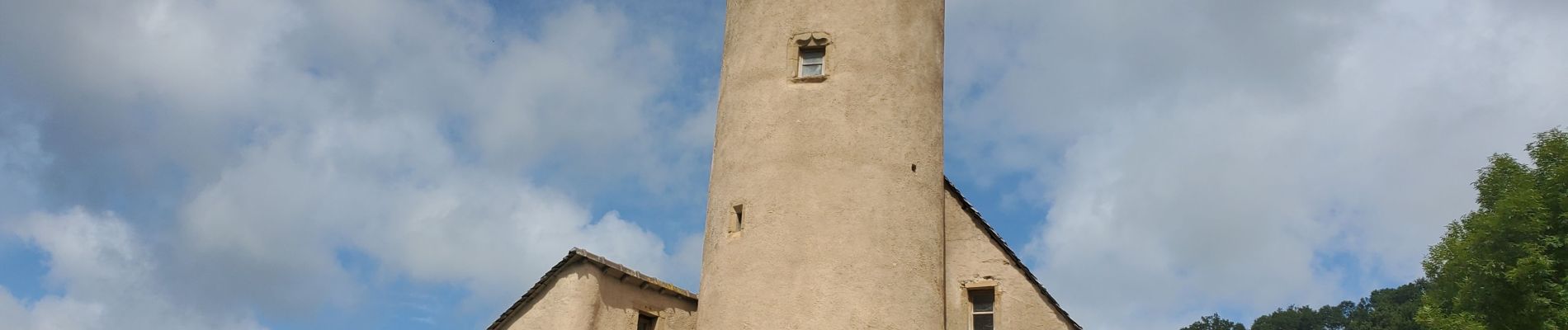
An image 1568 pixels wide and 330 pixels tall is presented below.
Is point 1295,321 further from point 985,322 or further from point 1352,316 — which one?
point 985,322

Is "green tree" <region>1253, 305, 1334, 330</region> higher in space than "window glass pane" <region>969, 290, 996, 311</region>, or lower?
higher

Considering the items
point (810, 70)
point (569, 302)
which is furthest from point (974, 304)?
point (569, 302)

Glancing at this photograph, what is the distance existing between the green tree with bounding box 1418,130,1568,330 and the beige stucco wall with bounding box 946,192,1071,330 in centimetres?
1287

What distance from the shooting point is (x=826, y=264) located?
1484 centimetres

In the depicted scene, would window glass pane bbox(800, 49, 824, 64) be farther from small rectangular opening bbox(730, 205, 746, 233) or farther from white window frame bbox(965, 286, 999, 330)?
white window frame bbox(965, 286, 999, 330)

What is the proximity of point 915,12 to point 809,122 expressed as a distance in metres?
2.62

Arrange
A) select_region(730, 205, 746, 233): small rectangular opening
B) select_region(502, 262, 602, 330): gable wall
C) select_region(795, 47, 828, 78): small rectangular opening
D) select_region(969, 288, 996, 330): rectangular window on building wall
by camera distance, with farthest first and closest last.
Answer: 1. select_region(502, 262, 602, 330): gable wall
2. select_region(969, 288, 996, 330): rectangular window on building wall
3. select_region(795, 47, 828, 78): small rectangular opening
4. select_region(730, 205, 746, 233): small rectangular opening

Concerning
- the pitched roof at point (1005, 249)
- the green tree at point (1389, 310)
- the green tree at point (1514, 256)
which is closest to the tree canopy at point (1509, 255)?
the green tree at point (1514, 256)

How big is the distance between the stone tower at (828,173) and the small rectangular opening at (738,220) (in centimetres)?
1

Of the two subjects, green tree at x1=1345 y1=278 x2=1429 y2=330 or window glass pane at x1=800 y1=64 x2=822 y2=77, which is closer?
window glass pane at x1=800 y1=64 x2=822 y2=77

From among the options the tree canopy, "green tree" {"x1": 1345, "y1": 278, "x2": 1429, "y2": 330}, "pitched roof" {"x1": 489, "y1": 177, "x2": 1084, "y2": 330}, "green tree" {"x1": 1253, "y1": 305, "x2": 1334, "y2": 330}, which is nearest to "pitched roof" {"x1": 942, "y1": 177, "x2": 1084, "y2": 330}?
"pitched roof" {"x1": 489, "y1": 177, "x2": 1084, "y2": 330}

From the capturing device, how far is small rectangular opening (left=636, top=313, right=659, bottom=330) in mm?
18391

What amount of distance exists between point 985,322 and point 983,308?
221 millimetres

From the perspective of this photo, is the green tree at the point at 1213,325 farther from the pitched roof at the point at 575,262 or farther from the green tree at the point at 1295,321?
the pitched roof at the point at 575,262
